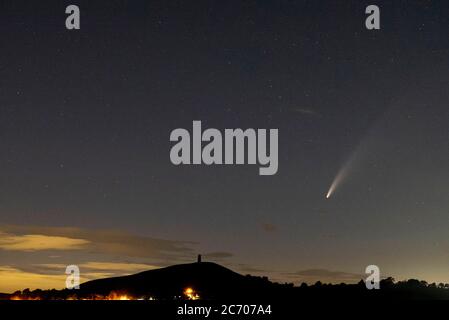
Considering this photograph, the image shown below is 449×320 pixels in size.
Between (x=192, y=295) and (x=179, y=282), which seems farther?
(x=179, y=282)

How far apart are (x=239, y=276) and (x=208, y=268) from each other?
4.25 metres

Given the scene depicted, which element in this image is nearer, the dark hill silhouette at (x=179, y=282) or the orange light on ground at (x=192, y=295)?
the orange light on ground at (x=192, y=295)

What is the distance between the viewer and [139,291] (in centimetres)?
7812

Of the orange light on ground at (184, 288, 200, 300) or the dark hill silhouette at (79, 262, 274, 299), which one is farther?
the dark hill silhouette at (79, 262, 274, 299)
